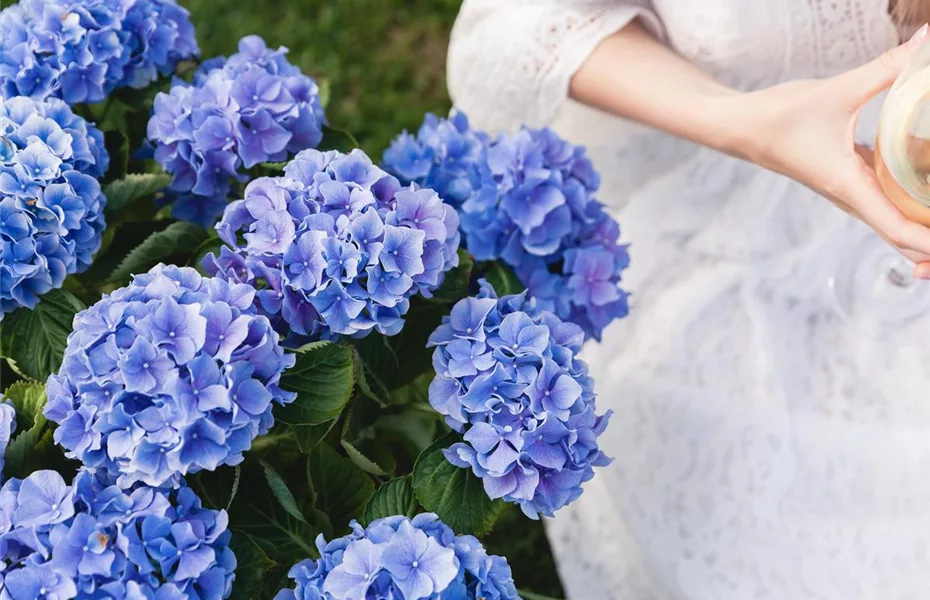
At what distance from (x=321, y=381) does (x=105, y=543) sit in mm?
222

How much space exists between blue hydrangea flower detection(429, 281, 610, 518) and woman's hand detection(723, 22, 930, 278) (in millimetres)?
358

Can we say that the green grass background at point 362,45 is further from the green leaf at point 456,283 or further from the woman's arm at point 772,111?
the green leaf at point 456,283

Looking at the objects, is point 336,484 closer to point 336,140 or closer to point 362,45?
point 336,140

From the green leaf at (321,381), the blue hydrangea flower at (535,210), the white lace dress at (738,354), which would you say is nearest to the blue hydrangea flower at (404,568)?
the green leaf at (321,381)

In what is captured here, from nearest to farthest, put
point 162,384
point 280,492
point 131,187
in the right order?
point 162,384
point 280,492
point 131,187

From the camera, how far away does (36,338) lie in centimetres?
96

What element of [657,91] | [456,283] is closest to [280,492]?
[456,283]

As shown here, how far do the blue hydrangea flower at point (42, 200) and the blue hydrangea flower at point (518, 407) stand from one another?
14.6 inches

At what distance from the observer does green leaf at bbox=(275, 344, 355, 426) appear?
835mm

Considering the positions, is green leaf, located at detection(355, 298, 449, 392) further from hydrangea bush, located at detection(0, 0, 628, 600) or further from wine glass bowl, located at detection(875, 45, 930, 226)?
wine glass bowl, located at detection(875, 45, 930, 226)

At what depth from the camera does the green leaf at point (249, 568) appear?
0.86 metres

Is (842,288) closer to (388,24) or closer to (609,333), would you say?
(609,333)

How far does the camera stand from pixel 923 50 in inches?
33.8

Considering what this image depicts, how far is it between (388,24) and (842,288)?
1.68 m
